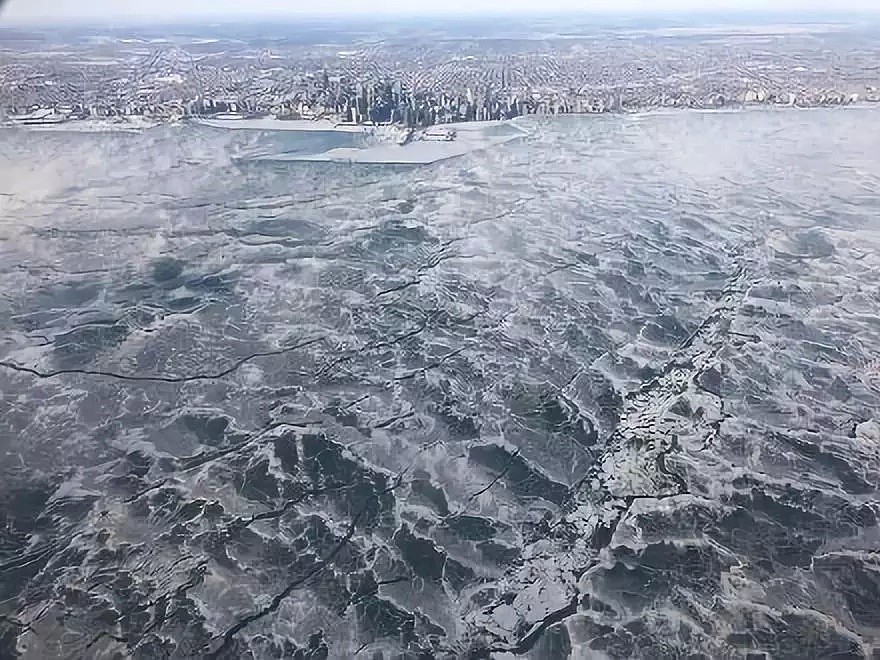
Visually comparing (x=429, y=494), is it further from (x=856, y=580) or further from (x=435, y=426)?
(x=856, y=580)

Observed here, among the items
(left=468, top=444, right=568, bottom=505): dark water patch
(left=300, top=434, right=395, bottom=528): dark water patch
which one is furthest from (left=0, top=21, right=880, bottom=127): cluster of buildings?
(left=468, top=444, right=568, bottom=505): dark water patch

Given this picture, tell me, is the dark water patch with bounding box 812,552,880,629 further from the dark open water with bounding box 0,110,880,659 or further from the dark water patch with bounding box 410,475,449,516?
the dark water patch with bounding box 410,475,449,516

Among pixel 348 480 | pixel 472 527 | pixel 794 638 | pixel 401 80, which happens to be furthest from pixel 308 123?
pixel 794 638

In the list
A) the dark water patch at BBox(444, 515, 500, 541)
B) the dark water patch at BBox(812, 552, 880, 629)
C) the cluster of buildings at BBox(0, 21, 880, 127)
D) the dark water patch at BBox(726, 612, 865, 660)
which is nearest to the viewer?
the dark water patch at BBox(726, 612, 865, 660)

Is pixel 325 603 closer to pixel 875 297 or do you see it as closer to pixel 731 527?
pixel 731 527

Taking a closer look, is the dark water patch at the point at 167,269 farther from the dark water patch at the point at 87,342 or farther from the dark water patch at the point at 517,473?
the dark water patch at the point at 517,473

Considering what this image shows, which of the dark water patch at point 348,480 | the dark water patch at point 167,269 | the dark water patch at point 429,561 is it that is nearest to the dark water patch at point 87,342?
the dark water patch at point 167,269

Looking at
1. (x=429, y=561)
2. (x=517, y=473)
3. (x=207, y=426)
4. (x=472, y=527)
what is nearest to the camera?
(x=429, y=561)

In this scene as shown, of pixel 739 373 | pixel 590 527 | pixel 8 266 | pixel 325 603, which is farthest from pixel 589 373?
pixel 8 266
